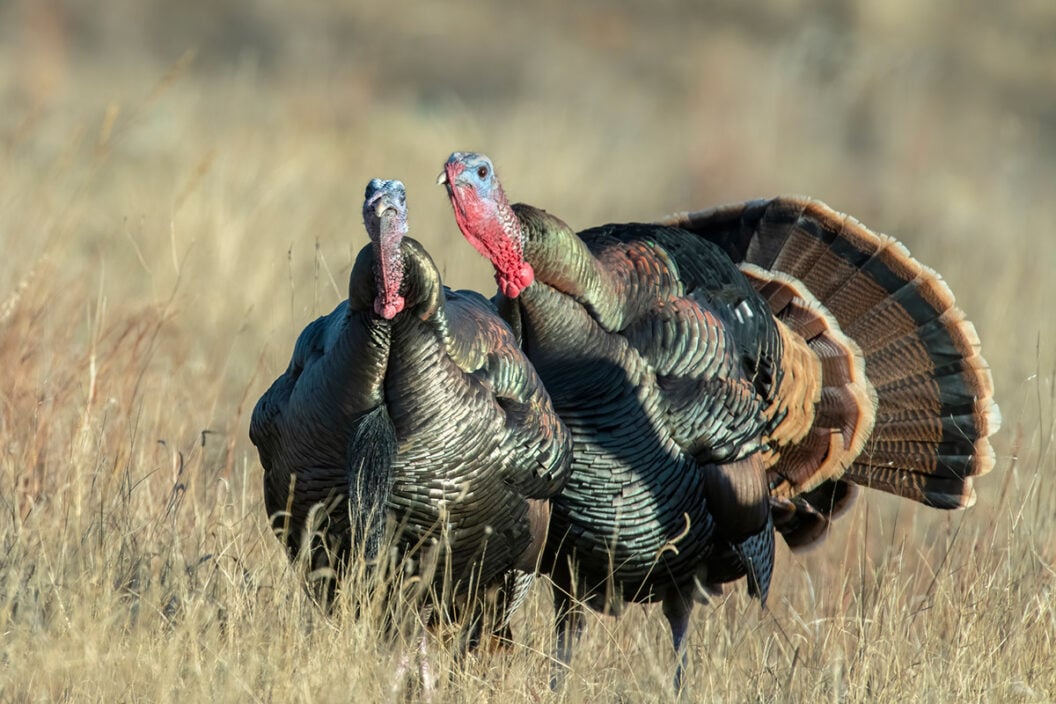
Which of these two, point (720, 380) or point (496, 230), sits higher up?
point (496, 230)

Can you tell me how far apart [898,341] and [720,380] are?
942 mm

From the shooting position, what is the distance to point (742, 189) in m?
11.8

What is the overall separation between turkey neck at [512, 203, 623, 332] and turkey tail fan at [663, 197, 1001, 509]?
33.9 inches

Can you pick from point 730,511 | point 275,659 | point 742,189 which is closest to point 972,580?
point 730,511

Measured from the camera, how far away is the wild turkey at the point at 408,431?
3447mm

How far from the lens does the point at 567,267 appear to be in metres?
4.02

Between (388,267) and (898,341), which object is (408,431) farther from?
(898,341)

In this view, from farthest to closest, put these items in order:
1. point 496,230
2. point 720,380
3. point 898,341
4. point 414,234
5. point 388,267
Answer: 1. point 414,234
2. point 898,341
3. point 720,380
4. point 496,230
5. point 388,267

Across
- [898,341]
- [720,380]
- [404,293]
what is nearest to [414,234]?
[898,341]

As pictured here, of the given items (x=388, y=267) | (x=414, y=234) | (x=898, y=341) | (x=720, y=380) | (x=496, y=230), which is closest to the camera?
(x=388, y=267)

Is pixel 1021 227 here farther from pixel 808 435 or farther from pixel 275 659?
pixel 275 659

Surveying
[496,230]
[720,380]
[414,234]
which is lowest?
[720,380]

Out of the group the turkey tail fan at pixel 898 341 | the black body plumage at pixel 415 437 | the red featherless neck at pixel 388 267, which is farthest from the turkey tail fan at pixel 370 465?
the turkey tail fan at pixel 898 341

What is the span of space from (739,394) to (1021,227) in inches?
313
